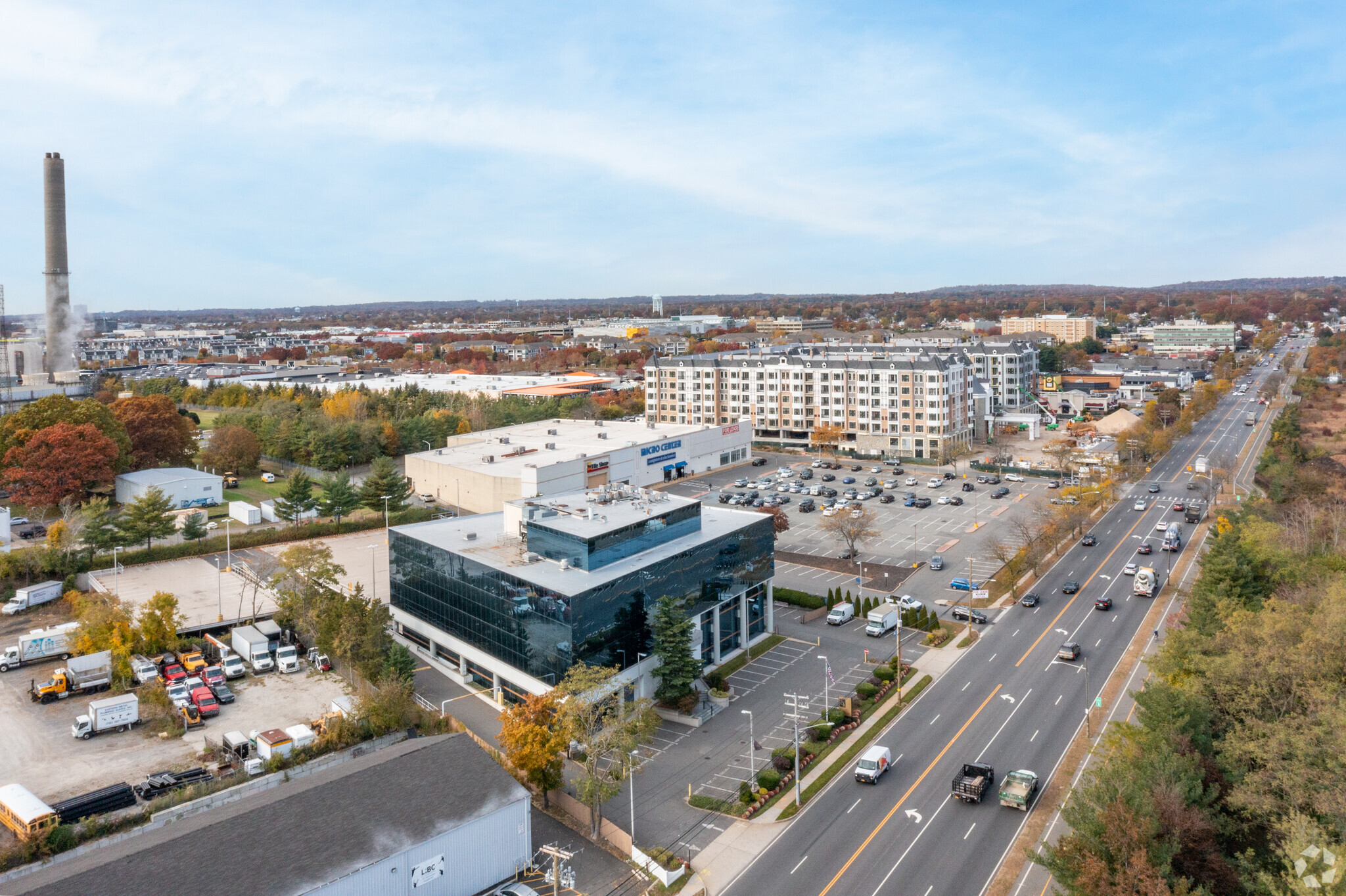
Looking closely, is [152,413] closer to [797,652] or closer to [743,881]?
[797,652]

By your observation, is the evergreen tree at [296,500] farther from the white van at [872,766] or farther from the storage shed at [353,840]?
the white van at [872,766]

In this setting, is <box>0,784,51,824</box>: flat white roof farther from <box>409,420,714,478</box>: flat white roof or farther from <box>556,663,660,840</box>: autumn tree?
<box>409,420,714,478</box>: flat white roof

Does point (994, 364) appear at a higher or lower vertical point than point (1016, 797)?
higher

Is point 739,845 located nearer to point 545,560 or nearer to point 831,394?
point 545,560

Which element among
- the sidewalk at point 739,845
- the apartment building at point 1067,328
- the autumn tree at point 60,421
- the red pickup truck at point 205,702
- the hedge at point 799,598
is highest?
the apartment building at point 1067,328

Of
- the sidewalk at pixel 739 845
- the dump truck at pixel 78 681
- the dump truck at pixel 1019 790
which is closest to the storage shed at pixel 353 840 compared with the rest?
the sidewalk at pixel 739 845

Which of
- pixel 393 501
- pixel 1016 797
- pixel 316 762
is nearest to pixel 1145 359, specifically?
pixel 393 501
